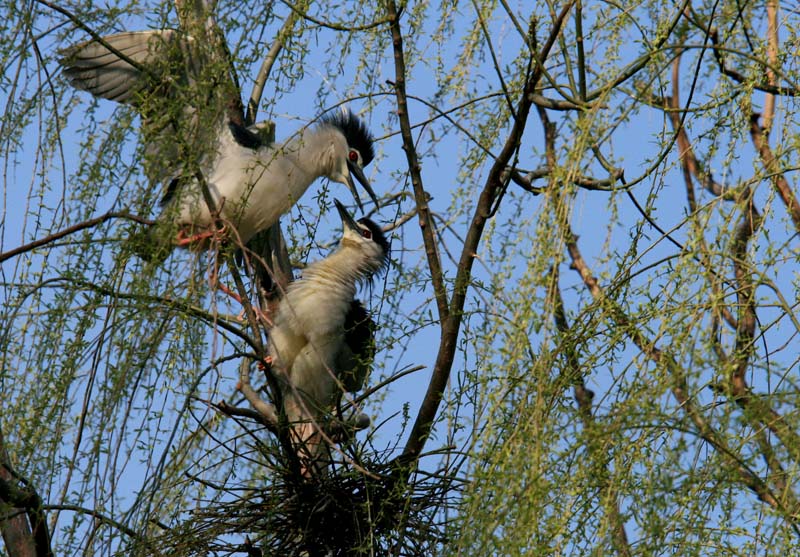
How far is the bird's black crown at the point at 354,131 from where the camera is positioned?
4750 millimetres

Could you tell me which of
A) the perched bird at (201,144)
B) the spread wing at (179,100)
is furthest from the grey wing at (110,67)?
the spread wing at (179,100)

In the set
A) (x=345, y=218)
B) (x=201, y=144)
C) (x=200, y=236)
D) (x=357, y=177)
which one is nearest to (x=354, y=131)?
(x=357, y=177)

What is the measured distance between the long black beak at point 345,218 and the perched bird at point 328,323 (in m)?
0.02

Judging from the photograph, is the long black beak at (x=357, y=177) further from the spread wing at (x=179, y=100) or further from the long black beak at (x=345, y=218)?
the spread wing at (x=179, y=100)

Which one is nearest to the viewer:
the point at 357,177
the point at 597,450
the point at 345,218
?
the point at 597,450

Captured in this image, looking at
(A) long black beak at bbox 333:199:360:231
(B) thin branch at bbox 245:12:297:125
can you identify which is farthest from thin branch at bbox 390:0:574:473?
(A) long black beak at bbox 333:199:360:231

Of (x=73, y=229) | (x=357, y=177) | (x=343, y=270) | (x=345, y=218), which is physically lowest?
(x=73, y=229)

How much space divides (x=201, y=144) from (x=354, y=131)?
2.11 meters

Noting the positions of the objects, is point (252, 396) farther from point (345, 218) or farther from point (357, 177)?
point (357, 177)

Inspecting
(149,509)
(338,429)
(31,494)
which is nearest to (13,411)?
(31,494)

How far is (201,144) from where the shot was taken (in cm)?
269

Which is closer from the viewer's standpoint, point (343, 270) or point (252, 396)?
point (252, 396)

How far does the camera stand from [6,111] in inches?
107

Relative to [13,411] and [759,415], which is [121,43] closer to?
[13,411]
